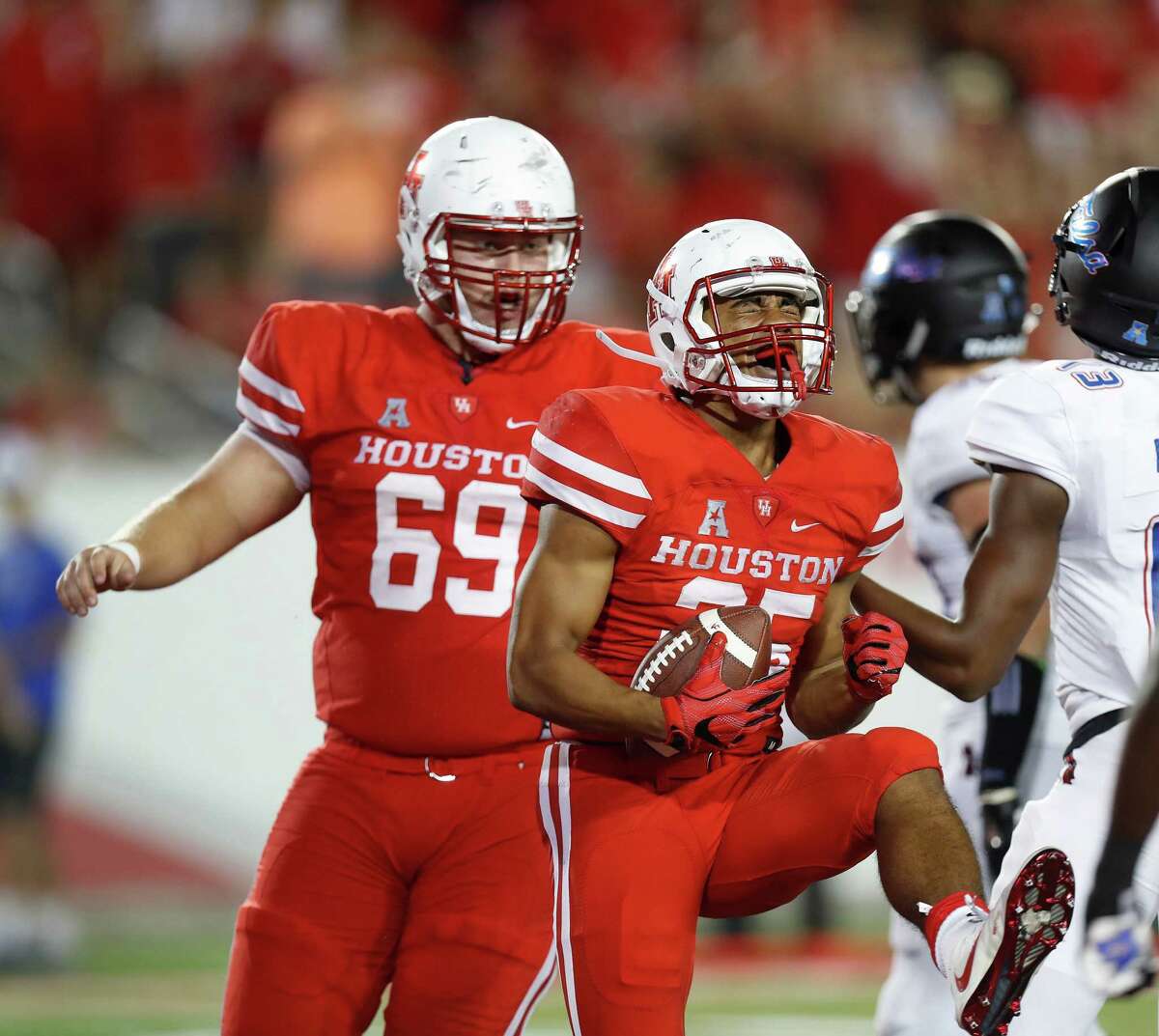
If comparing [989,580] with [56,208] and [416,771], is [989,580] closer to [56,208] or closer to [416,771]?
[416,771]

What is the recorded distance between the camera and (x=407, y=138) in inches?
331

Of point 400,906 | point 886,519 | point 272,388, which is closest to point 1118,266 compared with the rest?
point 886,519

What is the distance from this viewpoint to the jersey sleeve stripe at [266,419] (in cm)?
361

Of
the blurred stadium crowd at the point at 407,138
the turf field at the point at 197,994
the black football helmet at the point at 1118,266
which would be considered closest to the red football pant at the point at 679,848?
the black football helmet at the point at 1118,266

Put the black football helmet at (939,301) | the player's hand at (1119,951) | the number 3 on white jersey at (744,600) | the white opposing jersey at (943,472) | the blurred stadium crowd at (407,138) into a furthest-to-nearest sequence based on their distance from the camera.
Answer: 1. the blurred stadium crowd at (407,138)
2. the black football helmet at (939,301)
3. the white opposing jersey at (943,472)
4. the number 3 on white jersey at (744,600)
5. the player's hand at (1119,951)

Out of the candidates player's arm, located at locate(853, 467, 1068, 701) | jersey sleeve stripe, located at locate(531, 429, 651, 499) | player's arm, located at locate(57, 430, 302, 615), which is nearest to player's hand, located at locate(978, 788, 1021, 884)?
player's arm, located at locate(853, 467, 1068, 701)

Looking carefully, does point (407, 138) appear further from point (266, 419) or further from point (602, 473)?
point (602, 473)

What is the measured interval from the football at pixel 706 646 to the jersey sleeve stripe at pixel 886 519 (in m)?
0.35

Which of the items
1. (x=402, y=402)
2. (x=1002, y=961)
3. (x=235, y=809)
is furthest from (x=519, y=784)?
(x=235, y=809)

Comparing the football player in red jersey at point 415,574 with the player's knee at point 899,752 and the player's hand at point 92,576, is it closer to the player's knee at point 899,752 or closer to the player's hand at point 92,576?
the player's hand at point 92,576

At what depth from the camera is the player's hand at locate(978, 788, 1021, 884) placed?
12.9ft

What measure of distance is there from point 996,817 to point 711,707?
1264mm

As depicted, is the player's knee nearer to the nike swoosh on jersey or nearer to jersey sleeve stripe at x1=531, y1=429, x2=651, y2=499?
the nike swoosh on jersey

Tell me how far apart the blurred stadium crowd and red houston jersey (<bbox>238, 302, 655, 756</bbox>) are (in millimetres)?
4138
